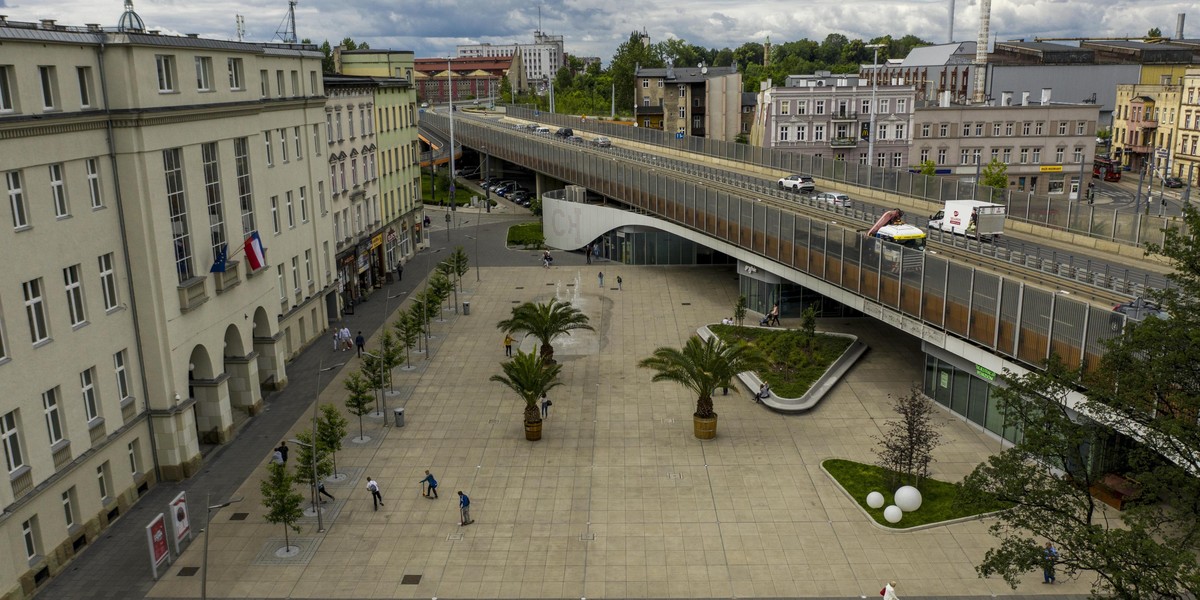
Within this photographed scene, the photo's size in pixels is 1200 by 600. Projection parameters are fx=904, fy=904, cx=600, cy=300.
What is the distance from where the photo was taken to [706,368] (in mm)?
36562

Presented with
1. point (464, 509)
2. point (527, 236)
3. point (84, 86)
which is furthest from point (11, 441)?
point (527, 236)

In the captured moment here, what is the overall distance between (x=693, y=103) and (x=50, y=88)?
11266cm

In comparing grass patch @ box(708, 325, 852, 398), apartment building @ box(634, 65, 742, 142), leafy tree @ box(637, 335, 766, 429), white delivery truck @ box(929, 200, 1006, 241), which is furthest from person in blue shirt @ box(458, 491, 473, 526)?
apartment building @ box(634, 65, 742, 142)

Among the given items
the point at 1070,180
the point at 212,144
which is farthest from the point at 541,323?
the point at 1070,180

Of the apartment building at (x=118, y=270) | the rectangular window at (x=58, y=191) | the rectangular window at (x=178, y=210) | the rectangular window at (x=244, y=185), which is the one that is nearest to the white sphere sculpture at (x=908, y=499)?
the apartment building at (x=118, y=270)

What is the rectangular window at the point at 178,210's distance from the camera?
33.0 meters

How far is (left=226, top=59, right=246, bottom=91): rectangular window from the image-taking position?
38.6 metres

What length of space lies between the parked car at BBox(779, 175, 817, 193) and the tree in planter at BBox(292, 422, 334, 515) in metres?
40.2

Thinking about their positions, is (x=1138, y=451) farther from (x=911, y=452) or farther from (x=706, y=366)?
(x=706, y=366)

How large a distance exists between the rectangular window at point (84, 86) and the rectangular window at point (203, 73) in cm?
544

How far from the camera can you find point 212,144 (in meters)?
36.5

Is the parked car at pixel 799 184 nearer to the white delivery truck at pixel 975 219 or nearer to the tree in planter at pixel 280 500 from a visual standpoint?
the white delivery truck at pixel 975 219

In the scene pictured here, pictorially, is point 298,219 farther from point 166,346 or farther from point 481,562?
point 481,562

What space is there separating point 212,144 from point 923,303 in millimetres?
29988
